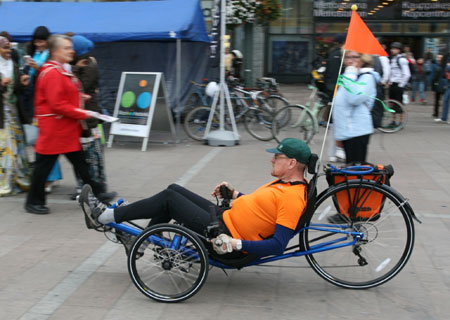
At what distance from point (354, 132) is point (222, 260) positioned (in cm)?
246

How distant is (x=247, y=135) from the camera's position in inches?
415

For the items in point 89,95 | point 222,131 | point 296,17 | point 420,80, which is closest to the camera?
point 89,95

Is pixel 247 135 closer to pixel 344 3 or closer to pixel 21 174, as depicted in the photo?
pixel 21 174

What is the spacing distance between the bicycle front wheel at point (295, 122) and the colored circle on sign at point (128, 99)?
96.1 inches

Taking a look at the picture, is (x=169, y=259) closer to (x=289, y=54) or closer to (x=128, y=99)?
(x=128, y=99)

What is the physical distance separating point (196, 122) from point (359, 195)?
20.8 ft

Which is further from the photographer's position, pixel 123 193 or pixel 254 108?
pixel 254 108

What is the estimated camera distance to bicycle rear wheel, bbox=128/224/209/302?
3.47 m

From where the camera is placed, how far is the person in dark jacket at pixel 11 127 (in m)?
5.90

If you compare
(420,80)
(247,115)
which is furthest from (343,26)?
(247,115)

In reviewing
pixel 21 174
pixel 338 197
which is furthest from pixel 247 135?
pixel 338 197

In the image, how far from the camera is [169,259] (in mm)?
3600

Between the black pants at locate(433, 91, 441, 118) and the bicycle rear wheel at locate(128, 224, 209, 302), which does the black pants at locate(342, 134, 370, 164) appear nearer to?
the bicycle rear wheel at locate(128, 224, 209, 302)

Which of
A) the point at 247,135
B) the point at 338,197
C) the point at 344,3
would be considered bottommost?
the point at 247,135
